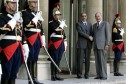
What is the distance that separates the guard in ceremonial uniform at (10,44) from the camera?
6.40 m

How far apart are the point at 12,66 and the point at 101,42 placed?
169 inches

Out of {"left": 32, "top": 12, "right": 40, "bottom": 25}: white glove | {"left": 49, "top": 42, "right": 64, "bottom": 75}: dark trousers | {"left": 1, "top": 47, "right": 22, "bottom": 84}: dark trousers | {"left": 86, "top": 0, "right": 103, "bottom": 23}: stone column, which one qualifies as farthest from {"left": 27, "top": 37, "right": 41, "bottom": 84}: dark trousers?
{"left": 86, "top": 0, "right": 103, "bottom": 23}: stone column

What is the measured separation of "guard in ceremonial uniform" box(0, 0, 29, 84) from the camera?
640 centimetres

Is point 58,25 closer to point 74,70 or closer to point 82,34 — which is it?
point 82,34

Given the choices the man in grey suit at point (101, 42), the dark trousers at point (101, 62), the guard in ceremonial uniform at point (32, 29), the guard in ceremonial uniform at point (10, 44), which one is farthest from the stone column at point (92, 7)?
the guard in ceremonial uniform at point (10, 44)

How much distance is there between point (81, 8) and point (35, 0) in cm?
498

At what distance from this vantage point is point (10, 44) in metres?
6.55

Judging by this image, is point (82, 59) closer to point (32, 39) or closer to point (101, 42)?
point (101, 42)

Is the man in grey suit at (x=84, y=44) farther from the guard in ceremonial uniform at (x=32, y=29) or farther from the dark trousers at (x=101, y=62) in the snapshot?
the guard in ceremonial uniform at (x=32, y=29)

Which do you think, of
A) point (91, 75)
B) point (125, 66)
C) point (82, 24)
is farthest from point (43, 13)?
point (125, 66)

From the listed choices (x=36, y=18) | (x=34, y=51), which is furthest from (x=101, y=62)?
(x=36, y=18)

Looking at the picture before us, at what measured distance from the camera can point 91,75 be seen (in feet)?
37.8

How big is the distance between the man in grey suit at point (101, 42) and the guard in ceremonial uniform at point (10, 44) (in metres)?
4.09

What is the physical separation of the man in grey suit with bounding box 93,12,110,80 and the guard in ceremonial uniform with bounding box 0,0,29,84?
4.09 m
